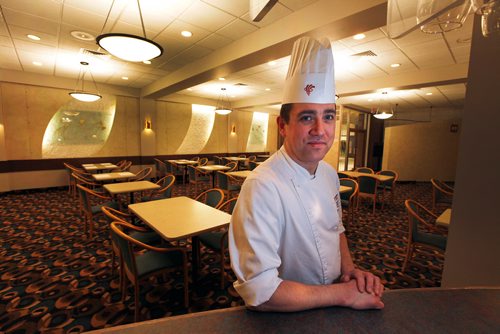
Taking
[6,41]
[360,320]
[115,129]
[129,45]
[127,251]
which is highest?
[6,41]

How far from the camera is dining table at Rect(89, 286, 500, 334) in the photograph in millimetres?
613

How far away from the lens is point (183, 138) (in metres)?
9.55

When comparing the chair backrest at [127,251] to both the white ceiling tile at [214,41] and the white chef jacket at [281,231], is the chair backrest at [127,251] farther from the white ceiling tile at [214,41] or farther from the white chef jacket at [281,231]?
the white ceiling tile at [214,41]

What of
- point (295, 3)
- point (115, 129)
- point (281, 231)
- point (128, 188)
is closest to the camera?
point (281, 231)

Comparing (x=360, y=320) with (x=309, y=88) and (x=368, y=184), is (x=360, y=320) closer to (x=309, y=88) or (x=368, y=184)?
(x=309, y=88)

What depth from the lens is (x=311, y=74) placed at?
0.93 m

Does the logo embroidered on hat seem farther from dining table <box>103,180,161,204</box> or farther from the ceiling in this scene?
dining table <box>103,180,161,204</box>

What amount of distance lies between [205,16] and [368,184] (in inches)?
171

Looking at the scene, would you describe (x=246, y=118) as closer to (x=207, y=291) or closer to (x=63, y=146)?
(x=63, y=146)

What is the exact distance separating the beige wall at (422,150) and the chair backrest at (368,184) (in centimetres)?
567

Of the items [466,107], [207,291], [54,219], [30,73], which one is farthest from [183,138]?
[466,107]

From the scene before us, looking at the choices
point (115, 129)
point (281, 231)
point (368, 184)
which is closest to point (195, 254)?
point (281, 231)

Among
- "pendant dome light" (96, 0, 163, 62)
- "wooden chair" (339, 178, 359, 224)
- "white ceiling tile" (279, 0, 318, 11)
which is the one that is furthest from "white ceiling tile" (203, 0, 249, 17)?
"wooden chair" (339, 178, 359, 224)

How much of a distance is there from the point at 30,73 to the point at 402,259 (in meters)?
9.53
